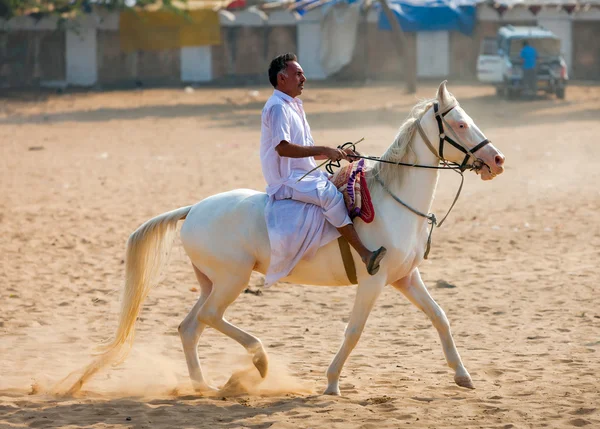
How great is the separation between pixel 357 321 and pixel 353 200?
2.50 feet

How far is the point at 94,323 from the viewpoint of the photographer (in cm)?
800

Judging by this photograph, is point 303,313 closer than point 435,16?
Yes

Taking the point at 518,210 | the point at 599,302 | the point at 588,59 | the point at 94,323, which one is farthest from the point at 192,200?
the point at 588,59

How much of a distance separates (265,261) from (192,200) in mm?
7305

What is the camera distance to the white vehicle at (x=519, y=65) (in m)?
27.5

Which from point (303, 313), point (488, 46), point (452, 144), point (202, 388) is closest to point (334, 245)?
point (452, 144)

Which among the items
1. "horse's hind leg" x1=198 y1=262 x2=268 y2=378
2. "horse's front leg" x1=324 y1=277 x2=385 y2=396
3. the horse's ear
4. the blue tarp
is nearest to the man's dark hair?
the horse's ear

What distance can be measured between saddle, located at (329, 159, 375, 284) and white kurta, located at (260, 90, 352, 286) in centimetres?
7

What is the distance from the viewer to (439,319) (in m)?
6.20

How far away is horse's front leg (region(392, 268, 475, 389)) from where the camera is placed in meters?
6.12

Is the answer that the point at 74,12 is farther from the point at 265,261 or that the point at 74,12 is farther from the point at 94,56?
the point at 265,261

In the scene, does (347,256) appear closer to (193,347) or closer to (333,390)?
(333,390)

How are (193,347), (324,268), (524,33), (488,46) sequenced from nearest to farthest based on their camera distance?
1. (324,268)
2. (193,347)
3. (524,33)
4. (488,46)

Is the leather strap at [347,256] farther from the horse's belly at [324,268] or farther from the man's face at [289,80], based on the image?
the man's face at [289,80]
